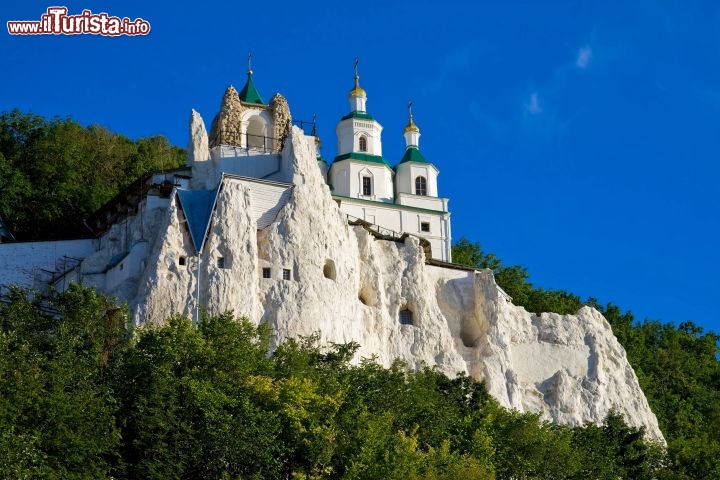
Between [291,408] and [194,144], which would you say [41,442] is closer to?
[291,408]

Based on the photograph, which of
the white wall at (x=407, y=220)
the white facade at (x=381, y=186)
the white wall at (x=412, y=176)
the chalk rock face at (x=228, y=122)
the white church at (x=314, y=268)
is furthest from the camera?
the white wall at (x=412, y=176)

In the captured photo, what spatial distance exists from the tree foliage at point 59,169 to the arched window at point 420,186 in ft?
40.0

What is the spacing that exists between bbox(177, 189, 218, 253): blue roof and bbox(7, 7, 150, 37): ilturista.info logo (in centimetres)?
585

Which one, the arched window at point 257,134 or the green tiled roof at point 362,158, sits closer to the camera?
the arched window at point 257,134

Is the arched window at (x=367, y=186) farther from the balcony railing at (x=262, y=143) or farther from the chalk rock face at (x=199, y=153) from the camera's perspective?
the chalk rock face at (x=199, y=153)

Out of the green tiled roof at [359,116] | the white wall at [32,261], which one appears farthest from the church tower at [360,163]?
the white wall at [32,261]

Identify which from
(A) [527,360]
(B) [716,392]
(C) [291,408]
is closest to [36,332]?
(C) [291,408]

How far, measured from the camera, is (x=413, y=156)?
60.5 meters

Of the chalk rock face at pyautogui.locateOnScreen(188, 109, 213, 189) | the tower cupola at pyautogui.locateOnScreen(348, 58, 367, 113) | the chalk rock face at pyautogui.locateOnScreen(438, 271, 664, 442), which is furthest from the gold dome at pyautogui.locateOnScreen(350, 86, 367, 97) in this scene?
the chalk rock face at pyautogui.locateOnScreen(438, 271, 664, 442)

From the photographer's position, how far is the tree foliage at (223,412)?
111 feet

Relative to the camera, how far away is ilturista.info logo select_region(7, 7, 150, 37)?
147 feet

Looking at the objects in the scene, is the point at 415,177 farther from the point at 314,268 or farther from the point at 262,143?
the point at 314,268

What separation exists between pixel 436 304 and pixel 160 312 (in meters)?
12.5

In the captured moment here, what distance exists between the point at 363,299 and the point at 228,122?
8.75 metres
